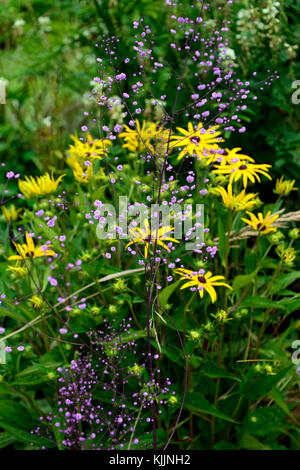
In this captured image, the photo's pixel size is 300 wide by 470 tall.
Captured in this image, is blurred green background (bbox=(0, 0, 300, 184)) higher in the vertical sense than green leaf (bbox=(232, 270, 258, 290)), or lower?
higher

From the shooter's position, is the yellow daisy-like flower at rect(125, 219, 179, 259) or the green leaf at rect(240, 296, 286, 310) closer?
the yellow daisy-like flower at rect(125, 219, 179, 259)

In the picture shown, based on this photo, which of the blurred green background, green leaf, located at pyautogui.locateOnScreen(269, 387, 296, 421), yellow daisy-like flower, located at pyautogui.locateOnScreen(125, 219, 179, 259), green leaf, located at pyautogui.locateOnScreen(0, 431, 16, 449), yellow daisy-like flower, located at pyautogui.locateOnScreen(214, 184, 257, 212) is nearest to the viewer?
yellow daisy-like flower, located at pyautogui.locateOnScreen(125, 219, 179, 259)

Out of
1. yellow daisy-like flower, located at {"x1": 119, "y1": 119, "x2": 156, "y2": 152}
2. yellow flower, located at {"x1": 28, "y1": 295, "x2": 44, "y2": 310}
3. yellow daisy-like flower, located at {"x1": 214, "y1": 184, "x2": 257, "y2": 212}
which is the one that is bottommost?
yellow flower, located at {"x1": 28, "y1": 295, "x2": 44, "y2": 310}

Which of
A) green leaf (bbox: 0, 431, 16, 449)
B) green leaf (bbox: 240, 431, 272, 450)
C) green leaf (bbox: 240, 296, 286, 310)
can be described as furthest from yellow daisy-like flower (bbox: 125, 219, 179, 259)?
green leaf (bbox: 0, 431, 16, 449)

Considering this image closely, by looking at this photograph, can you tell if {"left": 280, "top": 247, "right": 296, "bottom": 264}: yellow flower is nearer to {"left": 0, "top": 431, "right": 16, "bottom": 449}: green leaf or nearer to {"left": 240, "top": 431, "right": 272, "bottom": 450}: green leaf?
{"left": 240, "top": 431, "right": 272, "bottom": 450}: green leaf

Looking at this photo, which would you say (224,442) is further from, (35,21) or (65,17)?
(65,17)

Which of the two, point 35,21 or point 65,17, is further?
point 65,17

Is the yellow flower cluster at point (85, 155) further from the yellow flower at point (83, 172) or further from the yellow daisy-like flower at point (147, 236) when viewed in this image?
the yellow daisy-like flower at point (147, 236)

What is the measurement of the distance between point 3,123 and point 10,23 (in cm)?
60

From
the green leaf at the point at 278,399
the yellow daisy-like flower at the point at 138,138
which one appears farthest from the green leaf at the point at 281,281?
the yellow daisy-like flower at the point at 138,138

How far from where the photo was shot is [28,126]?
243 centimetres

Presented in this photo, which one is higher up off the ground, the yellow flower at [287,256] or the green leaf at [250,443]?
the yellow flower at [287,256]

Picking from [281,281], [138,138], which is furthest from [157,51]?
[281,281]
